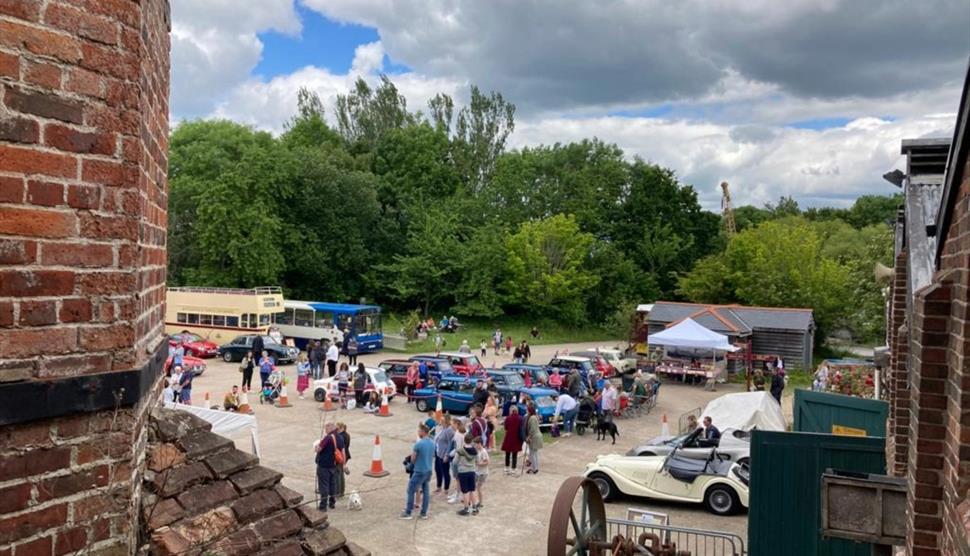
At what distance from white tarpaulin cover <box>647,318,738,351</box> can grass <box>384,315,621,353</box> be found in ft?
42.8

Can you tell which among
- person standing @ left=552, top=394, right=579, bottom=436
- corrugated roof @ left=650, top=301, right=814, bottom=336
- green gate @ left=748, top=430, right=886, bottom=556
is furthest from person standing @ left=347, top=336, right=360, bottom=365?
green gate @ left=748, top=430, right=886, bottom=556

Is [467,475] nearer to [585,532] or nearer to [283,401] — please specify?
[585,532]

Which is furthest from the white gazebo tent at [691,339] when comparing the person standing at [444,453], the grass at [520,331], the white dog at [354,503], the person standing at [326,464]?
the person standing at [326,464]

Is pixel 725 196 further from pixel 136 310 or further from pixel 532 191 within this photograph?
pixel 136 310

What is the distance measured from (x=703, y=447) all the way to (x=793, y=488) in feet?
16.5

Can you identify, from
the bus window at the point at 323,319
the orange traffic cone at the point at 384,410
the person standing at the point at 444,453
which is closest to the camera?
the person standing at the point at 444,453

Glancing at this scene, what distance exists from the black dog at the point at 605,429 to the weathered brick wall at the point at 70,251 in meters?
17.5

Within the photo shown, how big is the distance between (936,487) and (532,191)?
177 ft

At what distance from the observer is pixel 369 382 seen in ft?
74.5

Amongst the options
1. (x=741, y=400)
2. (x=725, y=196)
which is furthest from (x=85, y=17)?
(x=725, y=196)

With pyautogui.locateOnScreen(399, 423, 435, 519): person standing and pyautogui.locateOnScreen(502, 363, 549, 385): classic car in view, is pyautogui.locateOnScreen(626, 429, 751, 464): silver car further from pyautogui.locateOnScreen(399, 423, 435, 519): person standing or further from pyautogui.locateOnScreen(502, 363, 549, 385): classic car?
pyautogui.locateOnScreen(502, 363, 549, 385): classic car

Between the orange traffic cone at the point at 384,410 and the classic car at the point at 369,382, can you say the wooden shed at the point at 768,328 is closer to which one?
the classic car at the point at 369,382

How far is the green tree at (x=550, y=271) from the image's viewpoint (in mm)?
47438

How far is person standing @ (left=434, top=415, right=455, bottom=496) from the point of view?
13969 millimetres
